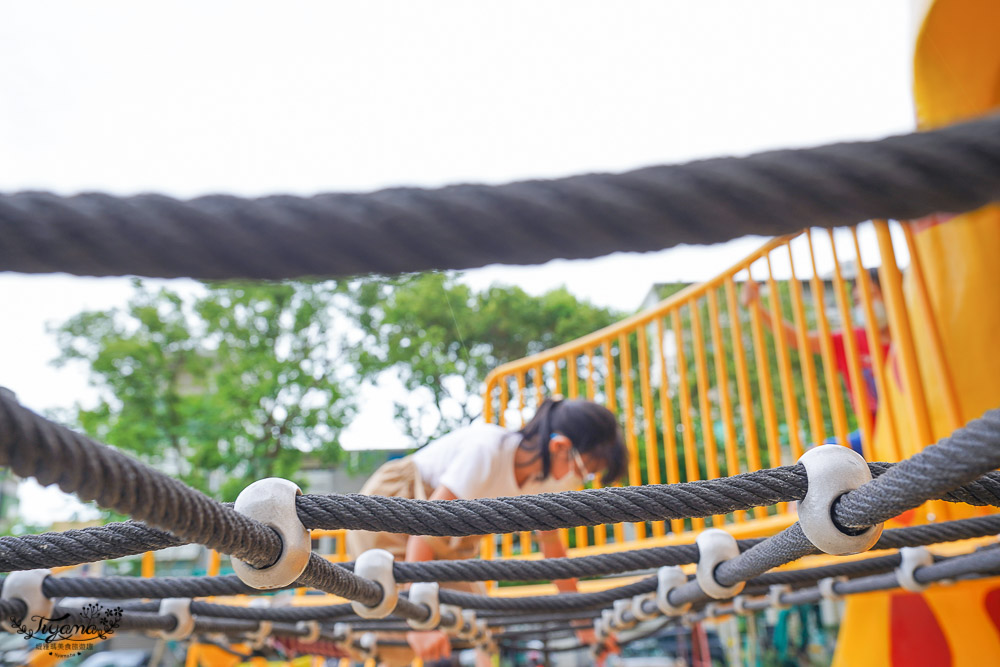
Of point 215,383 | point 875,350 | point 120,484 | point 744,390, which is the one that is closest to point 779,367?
point 744,390

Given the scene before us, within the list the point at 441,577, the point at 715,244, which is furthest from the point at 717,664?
the point at 715,244

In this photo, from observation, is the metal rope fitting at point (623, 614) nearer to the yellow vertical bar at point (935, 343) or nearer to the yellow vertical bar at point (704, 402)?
the yellow vertical bar at point (704, 402)

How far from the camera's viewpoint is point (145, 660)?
7723 mm

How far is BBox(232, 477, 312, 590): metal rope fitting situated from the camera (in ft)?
1.67

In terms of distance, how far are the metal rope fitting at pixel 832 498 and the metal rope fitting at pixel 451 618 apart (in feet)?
2.54

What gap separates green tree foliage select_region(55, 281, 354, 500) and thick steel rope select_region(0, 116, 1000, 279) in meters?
7.42

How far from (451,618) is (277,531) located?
777mm

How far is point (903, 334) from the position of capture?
1.15 m

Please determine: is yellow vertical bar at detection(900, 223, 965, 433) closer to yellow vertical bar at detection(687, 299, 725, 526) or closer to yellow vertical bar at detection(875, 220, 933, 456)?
yellow vertical bar at detection(875, 220, 933, 456)

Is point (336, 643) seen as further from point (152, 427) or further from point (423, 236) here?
point (152, 427)


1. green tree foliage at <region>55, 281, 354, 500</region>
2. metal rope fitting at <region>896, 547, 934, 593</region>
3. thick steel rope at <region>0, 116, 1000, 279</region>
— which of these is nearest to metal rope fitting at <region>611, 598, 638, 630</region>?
metal rope fitting at <region>896, 547, 934, 593</region>

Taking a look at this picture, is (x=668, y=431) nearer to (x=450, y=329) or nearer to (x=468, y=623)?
(x=468, y=623)

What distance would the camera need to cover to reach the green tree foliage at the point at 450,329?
27.7ft

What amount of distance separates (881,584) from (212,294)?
802 centimetres
